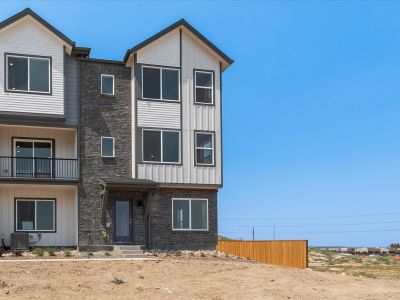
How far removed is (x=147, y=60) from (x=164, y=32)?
1709mm

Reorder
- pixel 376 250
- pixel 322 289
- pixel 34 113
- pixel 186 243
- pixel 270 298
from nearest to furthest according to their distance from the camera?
1. pixel 270 298
2. pixel 322 289
3. pixel 34 113
4. pixel 186 243
5. pixel 376 250

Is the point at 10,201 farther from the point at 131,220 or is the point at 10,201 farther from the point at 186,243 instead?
the point at 186,243

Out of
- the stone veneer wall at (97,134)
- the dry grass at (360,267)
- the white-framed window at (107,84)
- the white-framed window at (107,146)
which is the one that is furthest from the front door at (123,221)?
the dry grass at (360,267)

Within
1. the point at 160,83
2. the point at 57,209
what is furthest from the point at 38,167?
the point at 160,83

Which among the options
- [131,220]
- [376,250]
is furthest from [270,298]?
[376,250]

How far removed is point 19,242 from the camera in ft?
94.7

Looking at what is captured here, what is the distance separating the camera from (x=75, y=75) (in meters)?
30.6

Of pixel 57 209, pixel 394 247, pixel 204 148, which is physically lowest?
pixel 394 247

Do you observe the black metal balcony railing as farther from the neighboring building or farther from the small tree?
the small tree

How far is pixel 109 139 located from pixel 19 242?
659 centimetres

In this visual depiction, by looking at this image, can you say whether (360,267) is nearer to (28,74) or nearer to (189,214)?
(189,214)

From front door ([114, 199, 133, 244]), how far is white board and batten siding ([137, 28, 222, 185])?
1635 millimetres

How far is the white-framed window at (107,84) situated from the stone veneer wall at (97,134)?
0.63 ft

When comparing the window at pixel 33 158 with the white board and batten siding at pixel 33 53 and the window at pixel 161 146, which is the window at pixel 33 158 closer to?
the white board and batten siding at pixel 33 53
